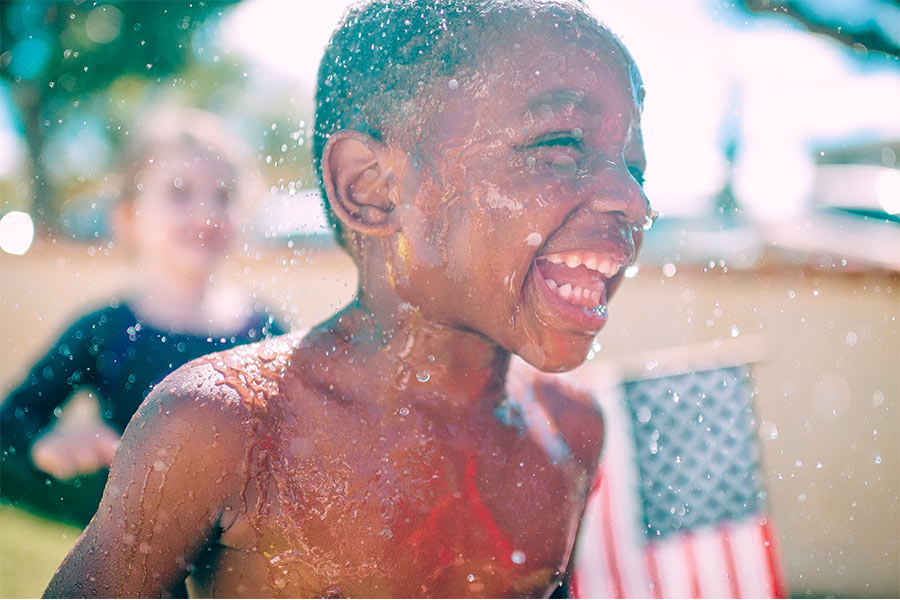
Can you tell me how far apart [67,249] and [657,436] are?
3.48 metres

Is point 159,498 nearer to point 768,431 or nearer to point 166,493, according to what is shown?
point 166,493

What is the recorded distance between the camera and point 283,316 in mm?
2441

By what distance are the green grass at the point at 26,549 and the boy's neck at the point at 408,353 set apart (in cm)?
155

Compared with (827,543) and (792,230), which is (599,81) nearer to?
(792,230)

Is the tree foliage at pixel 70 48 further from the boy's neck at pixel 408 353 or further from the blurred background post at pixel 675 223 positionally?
the boy's neck at pixel 408 353

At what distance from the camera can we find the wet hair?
1.54m

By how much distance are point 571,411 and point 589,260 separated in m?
0.67

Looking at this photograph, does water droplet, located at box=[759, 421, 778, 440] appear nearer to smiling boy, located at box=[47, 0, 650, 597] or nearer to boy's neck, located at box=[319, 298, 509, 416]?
smiling boy, located at box=[47, 0, 650, 597]

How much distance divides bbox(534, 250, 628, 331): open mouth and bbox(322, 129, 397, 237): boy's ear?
386mm

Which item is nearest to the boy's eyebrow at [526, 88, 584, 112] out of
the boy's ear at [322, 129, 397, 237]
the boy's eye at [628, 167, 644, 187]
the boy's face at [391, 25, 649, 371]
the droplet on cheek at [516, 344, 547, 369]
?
the boy's face at [391, 25, 649, 371]

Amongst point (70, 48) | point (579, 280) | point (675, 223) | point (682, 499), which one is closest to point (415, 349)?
point (579, 280)

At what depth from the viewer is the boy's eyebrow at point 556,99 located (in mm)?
1474

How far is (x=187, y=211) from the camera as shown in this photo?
8.00 feet

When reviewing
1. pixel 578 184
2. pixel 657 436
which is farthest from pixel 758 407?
pixel 578 184
